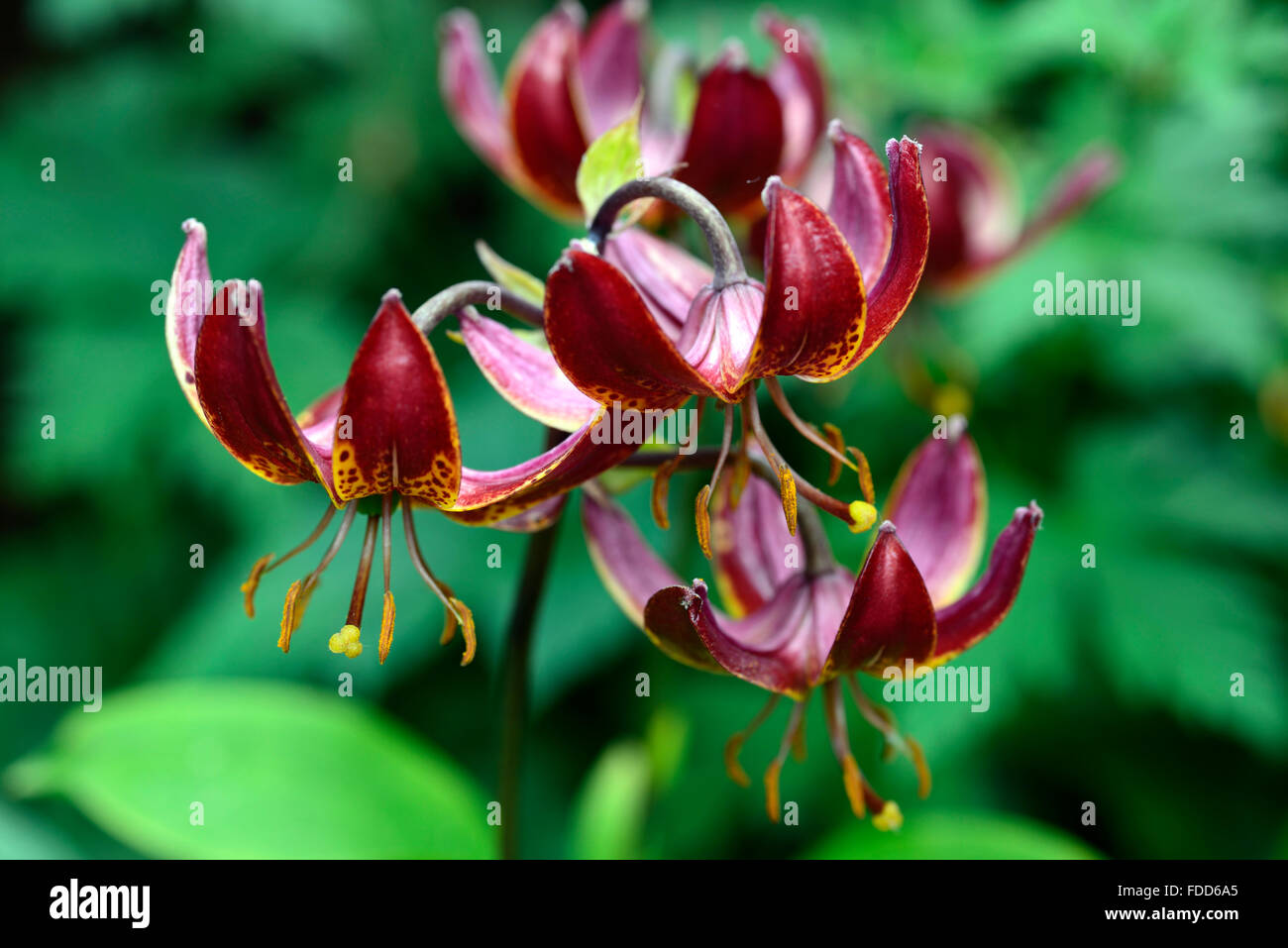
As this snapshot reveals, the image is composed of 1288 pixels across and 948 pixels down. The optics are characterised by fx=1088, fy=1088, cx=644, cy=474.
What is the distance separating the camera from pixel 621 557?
796 millimetres

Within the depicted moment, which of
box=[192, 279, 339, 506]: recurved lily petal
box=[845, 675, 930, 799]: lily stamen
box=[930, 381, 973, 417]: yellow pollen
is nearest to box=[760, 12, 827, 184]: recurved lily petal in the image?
box=[930, 381, 973, 417]: yellow pollen

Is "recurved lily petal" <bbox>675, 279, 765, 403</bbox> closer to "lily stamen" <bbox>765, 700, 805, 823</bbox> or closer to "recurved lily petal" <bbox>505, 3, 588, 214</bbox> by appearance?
"lily stamen" <bbox>765, 700, 805, 823</bbox>

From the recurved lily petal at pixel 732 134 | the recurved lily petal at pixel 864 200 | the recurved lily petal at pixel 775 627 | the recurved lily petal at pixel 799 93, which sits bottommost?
the recurved lily petal at pixel 775 627

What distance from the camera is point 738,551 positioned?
880 millimetres

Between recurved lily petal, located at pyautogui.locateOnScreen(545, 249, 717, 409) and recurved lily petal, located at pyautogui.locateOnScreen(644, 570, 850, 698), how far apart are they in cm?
12

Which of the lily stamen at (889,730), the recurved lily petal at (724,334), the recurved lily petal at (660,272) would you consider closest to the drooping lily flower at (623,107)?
the recurved lily petal at (660,272)

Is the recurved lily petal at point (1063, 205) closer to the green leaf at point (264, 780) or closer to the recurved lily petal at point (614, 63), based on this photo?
the recurved lily petal at point (614, 63)

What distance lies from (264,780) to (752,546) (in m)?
0.75

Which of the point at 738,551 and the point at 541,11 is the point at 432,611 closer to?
the point at 738,551

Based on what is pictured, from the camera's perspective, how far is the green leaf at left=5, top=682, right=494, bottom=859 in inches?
48.8

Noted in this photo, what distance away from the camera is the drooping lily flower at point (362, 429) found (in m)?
0.58

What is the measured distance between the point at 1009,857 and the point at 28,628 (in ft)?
6.02

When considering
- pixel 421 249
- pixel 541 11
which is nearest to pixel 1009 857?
pixel 421 249

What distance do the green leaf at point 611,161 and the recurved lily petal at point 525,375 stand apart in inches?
4.8
